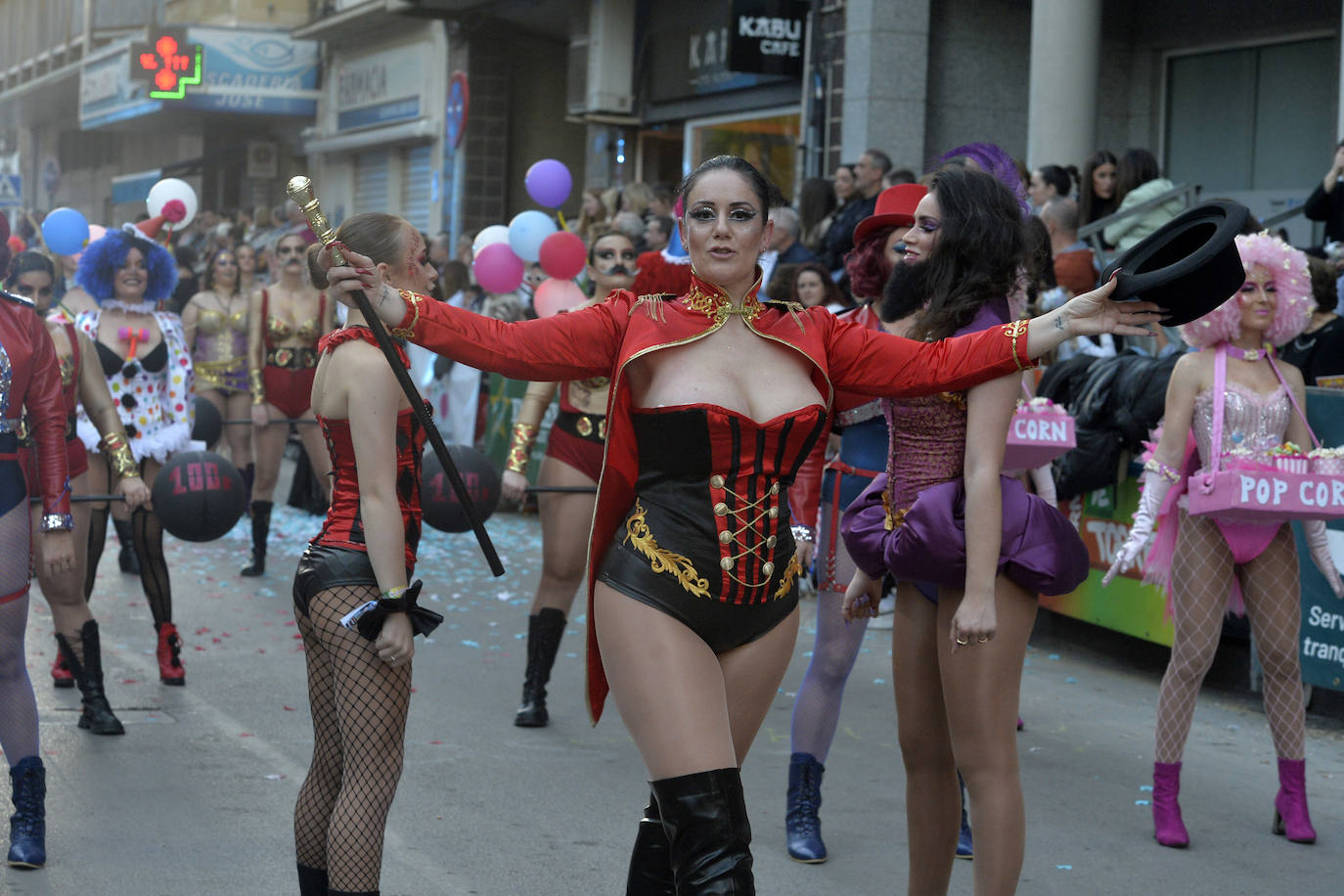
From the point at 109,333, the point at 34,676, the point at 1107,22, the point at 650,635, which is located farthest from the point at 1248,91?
the point at 650,635

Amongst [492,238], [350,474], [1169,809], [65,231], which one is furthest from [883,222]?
[65,231]

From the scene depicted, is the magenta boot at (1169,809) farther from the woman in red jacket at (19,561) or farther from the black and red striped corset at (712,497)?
the woman in red jacket at (19,561)

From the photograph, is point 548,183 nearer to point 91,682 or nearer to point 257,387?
point 257,387

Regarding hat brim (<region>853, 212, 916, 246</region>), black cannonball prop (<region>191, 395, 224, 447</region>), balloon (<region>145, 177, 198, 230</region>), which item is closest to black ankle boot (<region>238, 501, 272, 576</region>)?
black cannonball prop (<region>191, 395, 224, 447</region>)

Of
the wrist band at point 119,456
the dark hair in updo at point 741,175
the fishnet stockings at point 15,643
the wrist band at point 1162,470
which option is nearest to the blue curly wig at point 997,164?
the dark hair in updo at point 741,175

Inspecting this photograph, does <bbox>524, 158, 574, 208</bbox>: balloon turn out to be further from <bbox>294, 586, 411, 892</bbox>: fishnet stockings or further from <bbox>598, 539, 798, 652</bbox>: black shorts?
<bbox>598, 539, 798, 652</bbox>: black shorts

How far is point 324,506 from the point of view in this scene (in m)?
13.3

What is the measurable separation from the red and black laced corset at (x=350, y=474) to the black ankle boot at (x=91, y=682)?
2.85 metres

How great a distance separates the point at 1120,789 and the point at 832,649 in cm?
174

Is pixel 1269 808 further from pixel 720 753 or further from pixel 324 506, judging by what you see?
pixel 324 506

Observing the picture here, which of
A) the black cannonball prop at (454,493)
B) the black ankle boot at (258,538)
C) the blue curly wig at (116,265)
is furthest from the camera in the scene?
the black ankle boot at (258,538)

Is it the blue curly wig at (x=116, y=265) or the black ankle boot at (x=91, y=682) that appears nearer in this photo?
the black ankle boot at (x=91, y=682)

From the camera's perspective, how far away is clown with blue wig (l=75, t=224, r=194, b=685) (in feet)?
25.3

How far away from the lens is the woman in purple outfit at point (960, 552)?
3873 mm
